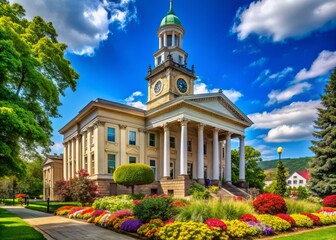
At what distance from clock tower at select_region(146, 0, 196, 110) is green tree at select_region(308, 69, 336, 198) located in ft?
61.1

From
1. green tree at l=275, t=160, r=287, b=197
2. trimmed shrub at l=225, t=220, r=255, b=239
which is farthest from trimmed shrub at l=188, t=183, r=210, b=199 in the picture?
trimmed shrub at l=225, t=220, r=255, b=239

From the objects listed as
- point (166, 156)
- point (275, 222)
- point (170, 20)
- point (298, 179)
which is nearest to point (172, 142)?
point (166, 156)

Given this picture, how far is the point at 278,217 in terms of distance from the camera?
44.2 feet

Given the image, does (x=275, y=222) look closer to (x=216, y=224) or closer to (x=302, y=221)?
(x=302, y=221)

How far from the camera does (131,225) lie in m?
Result: 11.8

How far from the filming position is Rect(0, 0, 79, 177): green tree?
11.2 metres

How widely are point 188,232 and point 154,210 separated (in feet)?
9.15

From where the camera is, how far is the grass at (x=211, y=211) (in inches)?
A: 455

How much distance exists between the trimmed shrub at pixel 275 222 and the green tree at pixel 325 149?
1578 centimetres

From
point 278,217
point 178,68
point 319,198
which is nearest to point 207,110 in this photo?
point 178,68

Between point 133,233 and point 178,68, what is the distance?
1217 inches

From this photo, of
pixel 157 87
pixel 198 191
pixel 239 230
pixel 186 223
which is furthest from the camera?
pixel 157 87

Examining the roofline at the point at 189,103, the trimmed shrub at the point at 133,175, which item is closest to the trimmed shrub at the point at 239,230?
the trimmed shrub at the point at 133,175

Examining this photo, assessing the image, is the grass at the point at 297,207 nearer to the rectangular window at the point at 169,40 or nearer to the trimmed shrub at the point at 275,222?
the trimmed shrub at the point at 275,222
